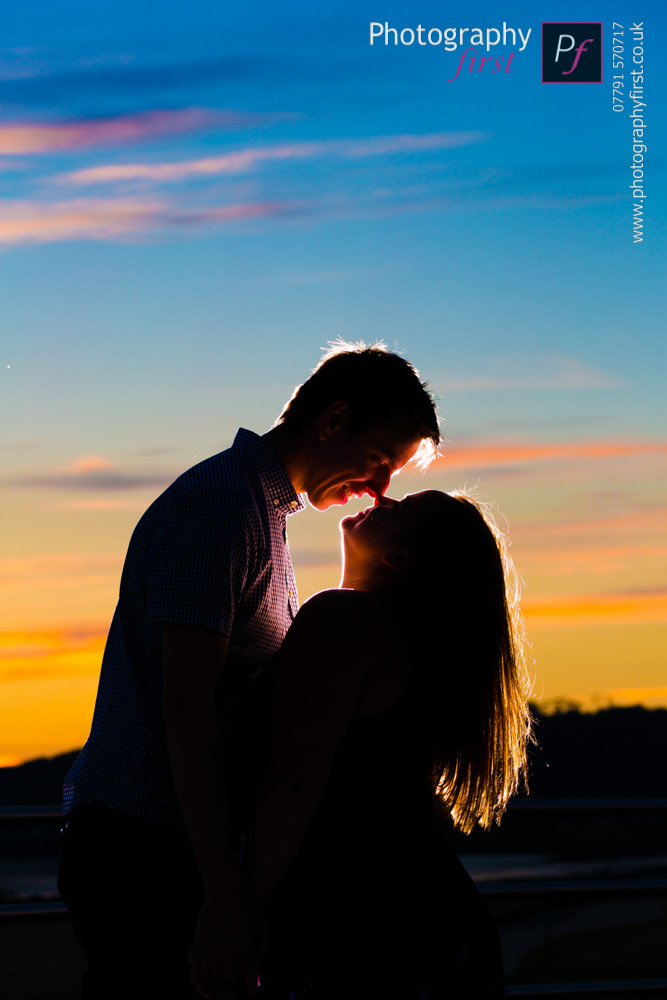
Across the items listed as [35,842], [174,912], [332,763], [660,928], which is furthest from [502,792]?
[35,842]

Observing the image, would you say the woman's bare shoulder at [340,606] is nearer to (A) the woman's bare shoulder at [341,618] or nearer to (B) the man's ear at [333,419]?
(A) the woman's bare shoulder at [341,618]

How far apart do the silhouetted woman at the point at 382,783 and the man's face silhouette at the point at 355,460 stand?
36cm

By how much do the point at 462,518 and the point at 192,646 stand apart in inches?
21.4

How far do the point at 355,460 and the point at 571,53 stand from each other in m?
2.60

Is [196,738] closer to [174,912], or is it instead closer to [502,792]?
[174,912]

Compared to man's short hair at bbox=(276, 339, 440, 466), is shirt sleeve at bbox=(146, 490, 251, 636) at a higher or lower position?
lower

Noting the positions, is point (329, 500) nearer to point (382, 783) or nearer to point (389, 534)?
point (389, 534)

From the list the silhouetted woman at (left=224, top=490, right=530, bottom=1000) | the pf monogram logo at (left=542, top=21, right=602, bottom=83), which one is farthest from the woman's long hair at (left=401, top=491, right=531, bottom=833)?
the pf monogram logo at (left=542, top=21, right=602, bottom=83)

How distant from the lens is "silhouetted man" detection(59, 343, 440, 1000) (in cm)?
140

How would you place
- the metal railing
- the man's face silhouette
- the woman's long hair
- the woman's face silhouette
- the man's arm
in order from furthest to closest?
the metal railing
the man's face silhouette
the woman's face silhouette
the woman's long hair
the man's arm

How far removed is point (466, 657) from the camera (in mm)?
1562

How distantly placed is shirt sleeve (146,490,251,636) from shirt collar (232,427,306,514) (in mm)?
187

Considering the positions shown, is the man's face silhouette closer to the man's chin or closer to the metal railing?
the man's chin

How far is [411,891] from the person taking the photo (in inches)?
58.9
